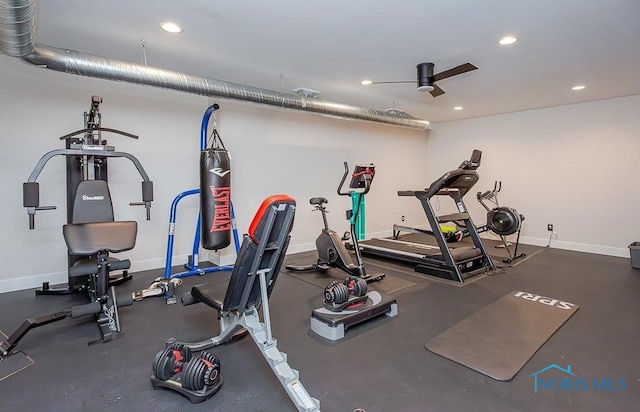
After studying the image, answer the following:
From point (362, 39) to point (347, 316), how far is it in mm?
2456

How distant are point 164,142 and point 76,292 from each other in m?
2.13

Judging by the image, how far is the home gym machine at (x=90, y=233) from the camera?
264 centimetres

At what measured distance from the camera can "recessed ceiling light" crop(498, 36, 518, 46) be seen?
304 cm

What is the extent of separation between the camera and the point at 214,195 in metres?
3.90

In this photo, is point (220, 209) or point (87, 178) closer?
point (87, 178)

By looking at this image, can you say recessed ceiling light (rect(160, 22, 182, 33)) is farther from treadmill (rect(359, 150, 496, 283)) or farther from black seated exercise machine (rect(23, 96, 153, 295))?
treadmill (rect(359, 150, 496, 283))

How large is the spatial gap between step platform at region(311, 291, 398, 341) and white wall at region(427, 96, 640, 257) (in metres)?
4.69

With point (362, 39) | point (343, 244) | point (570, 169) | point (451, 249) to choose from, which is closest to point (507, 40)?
point (362, 39)

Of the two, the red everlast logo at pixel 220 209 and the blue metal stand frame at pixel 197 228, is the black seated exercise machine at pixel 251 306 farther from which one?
the blue metal stand frame at pixel 197 228

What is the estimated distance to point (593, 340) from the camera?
2525 mm

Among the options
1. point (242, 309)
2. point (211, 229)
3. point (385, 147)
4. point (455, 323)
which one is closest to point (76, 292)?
point (211, 229)

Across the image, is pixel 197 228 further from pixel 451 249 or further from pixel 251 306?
pixel 451 249

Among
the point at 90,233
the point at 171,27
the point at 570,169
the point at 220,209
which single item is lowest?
the point at 90,233

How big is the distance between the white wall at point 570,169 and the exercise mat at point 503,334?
321 centimetres
